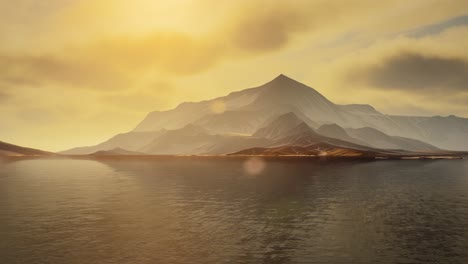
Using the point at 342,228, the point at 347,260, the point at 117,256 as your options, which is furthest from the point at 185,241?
the point at 342,228

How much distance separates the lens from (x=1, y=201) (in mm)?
91000

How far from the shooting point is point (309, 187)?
115 metres

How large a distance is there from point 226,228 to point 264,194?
143ft

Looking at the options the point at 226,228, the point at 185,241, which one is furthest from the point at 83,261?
the point at 226,228

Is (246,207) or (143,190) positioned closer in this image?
(246,207)

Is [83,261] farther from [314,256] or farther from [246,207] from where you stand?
[246,207]

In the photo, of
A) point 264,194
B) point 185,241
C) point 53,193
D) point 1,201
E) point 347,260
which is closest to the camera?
point 347,260

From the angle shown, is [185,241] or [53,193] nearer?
[185,241]

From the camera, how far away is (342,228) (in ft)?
189

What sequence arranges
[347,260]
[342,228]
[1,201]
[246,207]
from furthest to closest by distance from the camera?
[1,201] < [246,207] < [342,228] < [347,260]

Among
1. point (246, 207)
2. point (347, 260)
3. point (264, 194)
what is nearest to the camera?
point (347, 260)

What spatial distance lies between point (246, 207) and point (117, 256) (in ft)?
126

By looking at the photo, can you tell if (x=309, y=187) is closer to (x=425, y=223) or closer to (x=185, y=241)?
(x=425, y=223)

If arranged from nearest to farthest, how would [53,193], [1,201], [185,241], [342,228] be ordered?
1. [185,241]
2. [342,228]
3. [1,201]
4. [53,193]
